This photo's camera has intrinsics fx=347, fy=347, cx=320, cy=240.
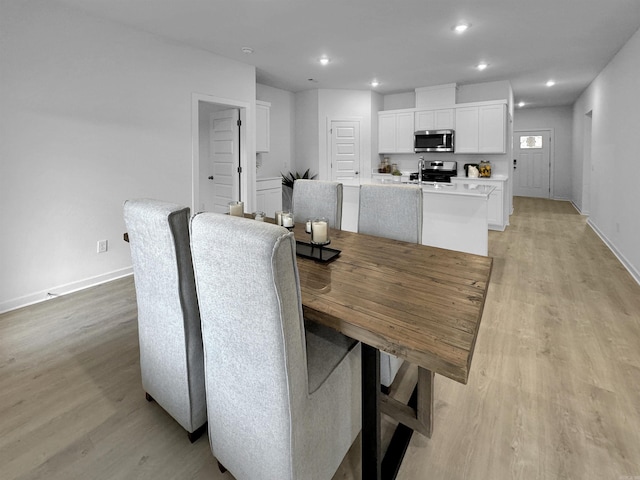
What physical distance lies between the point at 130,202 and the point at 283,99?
5.67m

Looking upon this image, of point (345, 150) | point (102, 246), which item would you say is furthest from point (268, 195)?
point (102, 246)

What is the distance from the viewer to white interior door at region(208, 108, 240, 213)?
505 centimetres

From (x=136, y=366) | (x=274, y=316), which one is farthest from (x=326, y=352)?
(x=136, y=366)

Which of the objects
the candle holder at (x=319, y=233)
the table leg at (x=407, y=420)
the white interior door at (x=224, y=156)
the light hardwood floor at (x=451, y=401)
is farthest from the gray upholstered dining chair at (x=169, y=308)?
the white interior door at (x=224, y=156)

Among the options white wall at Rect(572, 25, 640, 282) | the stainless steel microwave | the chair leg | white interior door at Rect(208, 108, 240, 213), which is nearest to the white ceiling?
white wall at Rect(572, 25, 640, 282)

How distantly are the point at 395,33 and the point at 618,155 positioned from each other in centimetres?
331

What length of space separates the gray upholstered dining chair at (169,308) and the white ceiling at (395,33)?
260cm

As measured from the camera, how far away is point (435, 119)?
6.32 metres

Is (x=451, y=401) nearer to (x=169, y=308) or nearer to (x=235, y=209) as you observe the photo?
(x=169, y=308)

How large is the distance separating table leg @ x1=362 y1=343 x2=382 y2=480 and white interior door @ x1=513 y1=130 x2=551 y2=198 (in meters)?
10.7

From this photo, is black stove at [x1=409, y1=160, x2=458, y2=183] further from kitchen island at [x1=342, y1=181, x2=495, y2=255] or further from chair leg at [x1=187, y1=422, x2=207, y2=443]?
chair leg at [x1=187, y1=422, x2=207, y2=443]

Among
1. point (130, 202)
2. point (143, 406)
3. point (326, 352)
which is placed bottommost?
point (143, 406)

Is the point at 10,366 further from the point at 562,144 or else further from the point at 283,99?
the point at 562,144

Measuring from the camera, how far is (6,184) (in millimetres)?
2828
